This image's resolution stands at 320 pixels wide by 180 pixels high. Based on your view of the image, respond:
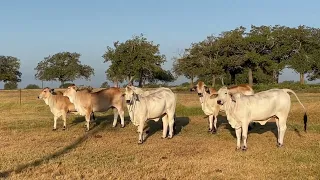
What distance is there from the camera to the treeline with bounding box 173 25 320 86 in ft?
196

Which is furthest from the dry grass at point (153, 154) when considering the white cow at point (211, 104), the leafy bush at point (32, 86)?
the leafy bush at point (32, 86)

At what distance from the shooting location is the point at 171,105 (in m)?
14.4

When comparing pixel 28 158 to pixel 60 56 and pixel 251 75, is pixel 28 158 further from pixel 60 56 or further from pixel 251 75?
pixel 60 56

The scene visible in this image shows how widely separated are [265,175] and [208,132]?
6992 mm

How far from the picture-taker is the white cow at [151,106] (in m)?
13.2

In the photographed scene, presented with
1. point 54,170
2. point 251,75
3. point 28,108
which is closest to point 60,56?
point 251,75

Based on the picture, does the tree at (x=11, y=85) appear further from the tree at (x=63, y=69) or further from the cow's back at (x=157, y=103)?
the cow's back at (x=157, y=103)

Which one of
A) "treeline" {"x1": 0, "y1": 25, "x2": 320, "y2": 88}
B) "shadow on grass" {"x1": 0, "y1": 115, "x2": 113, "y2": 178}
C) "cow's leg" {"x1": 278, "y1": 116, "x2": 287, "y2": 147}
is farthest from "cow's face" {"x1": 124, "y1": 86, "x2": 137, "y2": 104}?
"treeline" {"x1": 0, "y1": 25, "x2": 320, "y2": 88}

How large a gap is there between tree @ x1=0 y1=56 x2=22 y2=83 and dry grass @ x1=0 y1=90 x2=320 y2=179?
7299cm

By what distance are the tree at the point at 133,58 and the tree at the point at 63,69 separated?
Answer: 21.0m

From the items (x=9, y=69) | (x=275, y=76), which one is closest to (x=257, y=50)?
(x=275, y=76)

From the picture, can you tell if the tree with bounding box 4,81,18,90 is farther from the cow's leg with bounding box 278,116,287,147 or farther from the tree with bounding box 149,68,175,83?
the cow's leg with bounding box 278,116,287,147

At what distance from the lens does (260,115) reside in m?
12.2

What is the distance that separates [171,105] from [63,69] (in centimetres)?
7205
